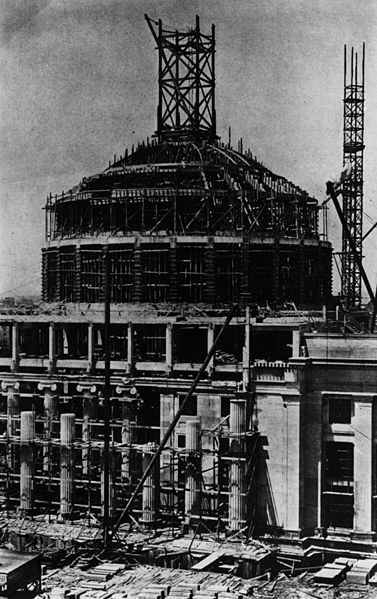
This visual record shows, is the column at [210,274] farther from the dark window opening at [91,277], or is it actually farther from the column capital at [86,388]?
the column capital at [86,388]

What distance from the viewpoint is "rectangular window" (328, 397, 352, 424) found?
197 ft

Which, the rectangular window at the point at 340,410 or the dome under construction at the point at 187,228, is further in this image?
the dome under construction at the point at 187,228

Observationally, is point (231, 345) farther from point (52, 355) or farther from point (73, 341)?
point (73, 341)

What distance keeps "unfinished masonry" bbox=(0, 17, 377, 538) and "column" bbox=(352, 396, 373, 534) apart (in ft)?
0.29

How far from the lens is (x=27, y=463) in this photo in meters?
64.8

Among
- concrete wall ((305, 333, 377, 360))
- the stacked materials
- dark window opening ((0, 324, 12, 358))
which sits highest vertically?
concrete wall ((305, 333, 377, 360))

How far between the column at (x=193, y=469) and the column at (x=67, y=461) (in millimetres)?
8374

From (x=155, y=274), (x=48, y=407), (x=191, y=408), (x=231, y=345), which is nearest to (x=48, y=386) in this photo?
(x=48, y=407)

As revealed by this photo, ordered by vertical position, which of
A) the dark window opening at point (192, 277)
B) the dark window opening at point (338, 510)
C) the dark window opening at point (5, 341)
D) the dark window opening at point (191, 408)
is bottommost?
the dark window opening at point (338, 510)

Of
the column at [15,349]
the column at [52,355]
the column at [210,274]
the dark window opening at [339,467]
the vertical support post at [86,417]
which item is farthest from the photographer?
the column at [210,274]

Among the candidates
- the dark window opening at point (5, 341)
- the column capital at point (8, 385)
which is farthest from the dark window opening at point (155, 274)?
the dark window opening at point (5, 341)

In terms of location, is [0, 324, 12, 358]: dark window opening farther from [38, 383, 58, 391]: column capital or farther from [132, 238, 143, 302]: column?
[132, 238, 143, 302]: column

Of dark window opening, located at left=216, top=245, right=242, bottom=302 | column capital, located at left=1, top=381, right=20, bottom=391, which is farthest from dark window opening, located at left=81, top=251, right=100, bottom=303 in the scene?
column capital, located at left=1, top=381, right=20, bottom=391

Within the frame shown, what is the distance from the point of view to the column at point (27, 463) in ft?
212
